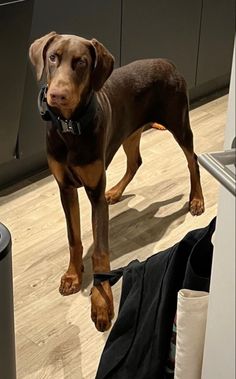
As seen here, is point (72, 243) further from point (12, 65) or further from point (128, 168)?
point (12, 65)

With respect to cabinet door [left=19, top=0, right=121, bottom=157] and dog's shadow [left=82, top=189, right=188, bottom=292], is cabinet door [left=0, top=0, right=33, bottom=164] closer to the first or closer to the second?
cabinet door [left=19, top=0, right=121, bottom=157]

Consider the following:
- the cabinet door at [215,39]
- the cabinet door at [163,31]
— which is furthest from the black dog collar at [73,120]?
the cabinet door at [215,39]

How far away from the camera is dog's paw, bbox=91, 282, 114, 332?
6.64 feet

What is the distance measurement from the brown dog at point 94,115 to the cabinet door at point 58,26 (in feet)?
1.46

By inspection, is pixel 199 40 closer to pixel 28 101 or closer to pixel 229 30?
pixel 229 30

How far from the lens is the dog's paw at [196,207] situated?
262 cm

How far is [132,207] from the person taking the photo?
2664mm

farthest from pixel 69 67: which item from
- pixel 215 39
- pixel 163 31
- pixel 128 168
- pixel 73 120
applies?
pixel 215 39

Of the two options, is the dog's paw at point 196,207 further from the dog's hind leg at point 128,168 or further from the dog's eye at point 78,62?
the dog's eye at point 78,62

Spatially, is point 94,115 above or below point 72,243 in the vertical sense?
above

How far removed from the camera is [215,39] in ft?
11.6

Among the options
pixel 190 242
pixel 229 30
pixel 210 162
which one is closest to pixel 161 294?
pixel 190 242

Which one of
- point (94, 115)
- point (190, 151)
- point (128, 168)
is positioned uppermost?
point (94, 115)

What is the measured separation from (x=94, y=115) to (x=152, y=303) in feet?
2.27
